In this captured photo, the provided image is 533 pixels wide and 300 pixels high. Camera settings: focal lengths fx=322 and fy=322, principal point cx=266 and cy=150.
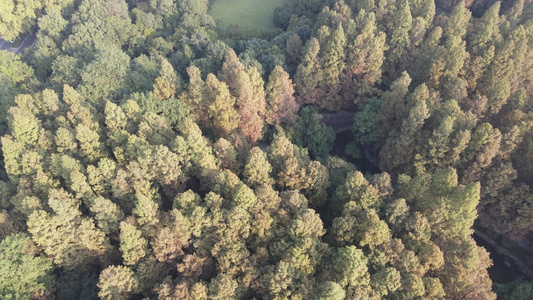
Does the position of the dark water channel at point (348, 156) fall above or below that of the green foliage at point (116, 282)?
above

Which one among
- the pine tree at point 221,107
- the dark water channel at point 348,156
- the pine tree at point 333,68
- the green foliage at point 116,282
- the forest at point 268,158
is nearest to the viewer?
the green foliage at point 116,282

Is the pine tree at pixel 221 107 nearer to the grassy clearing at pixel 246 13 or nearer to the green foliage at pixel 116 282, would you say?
the green foliage at pixel 116 282

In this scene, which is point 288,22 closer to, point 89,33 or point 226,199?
point 89,33

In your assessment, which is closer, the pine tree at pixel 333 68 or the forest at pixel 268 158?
the forest at pixel 268 158

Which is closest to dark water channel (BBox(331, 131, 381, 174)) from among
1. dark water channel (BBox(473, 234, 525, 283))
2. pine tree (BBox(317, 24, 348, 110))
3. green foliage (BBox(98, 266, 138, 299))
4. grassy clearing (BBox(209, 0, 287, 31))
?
pine tree (BBox(317, 24, 348, 110))

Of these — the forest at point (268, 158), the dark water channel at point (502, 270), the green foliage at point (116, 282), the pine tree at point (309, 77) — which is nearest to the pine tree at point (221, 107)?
the forest at point (268, 158)

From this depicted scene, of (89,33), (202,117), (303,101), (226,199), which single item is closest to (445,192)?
(226,199)
